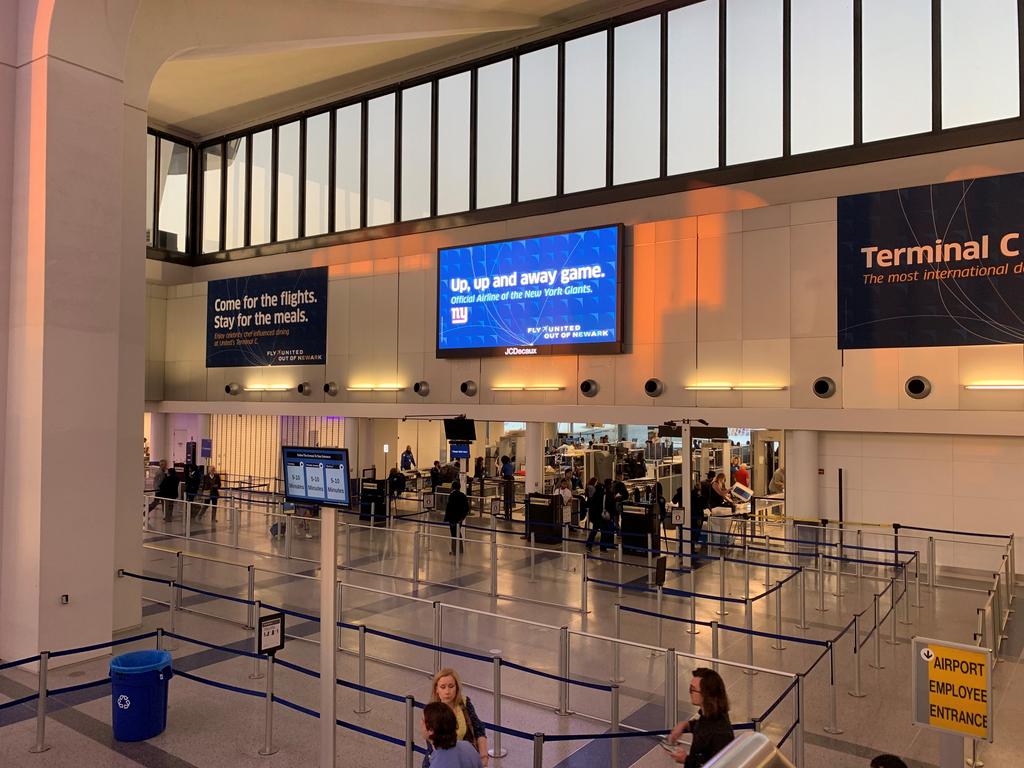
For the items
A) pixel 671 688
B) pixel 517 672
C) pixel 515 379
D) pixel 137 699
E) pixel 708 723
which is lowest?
pixel 517 672

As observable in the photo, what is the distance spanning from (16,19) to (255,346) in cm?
1898

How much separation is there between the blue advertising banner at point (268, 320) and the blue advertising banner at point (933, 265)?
1691cm

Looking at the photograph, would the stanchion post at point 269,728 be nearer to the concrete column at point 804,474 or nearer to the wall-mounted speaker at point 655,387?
the concrete column at point 804,474

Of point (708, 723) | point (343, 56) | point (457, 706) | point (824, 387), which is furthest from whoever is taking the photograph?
point (343, 56)

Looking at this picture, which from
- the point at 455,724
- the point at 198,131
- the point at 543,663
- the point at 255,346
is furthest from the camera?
the point at 198,131

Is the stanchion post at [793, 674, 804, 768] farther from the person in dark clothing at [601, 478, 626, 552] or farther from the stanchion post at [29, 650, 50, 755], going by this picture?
the person in dark clothing at [601, 478, 626, 552]

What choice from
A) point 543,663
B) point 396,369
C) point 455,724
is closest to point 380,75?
point 396,369

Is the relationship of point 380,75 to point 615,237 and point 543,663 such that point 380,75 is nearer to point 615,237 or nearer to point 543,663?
point 615,237

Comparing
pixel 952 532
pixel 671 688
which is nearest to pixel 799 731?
pixel 671 688

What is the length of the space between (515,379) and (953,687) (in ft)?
57.0

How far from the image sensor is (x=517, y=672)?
29.1 feet

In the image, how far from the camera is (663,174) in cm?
1967

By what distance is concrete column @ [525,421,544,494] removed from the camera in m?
21.0

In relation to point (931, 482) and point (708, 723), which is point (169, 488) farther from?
point (708, 723)
